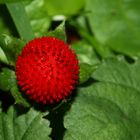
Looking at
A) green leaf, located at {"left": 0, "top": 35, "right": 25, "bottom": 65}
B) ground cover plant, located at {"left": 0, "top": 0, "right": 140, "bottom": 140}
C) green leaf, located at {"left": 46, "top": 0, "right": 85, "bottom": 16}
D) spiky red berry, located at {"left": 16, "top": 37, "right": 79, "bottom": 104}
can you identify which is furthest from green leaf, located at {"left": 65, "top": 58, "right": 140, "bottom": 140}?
green leaf, located at {"left": 46, "top": 0, "right": 85, "bottom": 16}

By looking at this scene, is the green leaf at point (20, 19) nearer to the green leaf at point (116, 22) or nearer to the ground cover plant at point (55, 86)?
the ground cover plant at point (55, 86)

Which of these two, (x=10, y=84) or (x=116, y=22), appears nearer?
(x=10, y=84)

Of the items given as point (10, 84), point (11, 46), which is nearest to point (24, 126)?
point (10, 84)

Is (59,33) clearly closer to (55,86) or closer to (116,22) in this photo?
(55,86)

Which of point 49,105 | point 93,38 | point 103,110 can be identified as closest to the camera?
point 49,105

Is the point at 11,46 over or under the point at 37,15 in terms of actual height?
over

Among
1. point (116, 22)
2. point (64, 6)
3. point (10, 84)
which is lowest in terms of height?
point (116, 22)

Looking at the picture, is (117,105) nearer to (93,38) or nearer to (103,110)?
(103,110)

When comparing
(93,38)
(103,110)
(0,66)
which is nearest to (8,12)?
(0,66)
